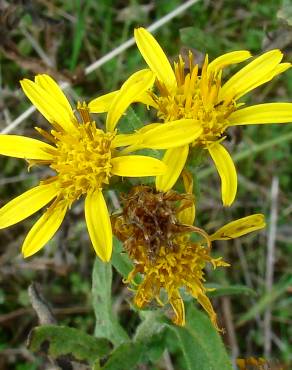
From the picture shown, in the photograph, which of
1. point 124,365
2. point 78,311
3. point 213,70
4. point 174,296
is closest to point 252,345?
point 78,311

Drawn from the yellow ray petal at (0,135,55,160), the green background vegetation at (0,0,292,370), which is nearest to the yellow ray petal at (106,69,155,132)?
the yellow ray petal at (0,135,55,160)

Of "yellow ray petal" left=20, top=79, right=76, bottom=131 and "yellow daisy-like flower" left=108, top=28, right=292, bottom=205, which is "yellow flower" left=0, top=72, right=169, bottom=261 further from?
"yellow daisy-like flower" left=108, top=28, right=292, bottom=205

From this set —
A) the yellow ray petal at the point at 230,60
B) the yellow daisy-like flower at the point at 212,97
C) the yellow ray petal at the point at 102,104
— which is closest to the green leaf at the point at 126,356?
the yellow daisy-like flower at the point at 212,97

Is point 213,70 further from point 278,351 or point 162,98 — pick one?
point 278,351

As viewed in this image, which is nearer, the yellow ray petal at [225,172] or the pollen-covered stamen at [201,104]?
the yellow ray petal at [225,172]

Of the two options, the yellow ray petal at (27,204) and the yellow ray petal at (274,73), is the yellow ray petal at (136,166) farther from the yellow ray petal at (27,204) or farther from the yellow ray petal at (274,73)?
the yellow ray petal at (274,73)
